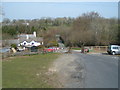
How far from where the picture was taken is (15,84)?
10.7 metres

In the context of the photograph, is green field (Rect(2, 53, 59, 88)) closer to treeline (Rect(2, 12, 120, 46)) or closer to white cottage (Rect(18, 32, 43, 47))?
treeline (Rect(2, 12, 120, 46))

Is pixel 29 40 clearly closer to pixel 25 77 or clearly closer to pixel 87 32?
pixel 87 32

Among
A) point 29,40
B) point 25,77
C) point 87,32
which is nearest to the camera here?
point 25,77

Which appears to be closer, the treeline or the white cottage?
the treeline

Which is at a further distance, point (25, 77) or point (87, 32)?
point (87, 32)

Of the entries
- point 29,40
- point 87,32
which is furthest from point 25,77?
point 29,40

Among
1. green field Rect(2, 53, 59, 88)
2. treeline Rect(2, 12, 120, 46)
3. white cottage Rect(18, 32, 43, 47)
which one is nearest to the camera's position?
green field Rect(2, 53, 59, 88)

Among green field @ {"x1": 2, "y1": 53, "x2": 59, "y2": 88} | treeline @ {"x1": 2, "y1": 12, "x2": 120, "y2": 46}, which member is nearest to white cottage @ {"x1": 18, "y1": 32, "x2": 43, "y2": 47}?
treeline @ {"x1": 2, "y1": 12, "x2": 120, "y2": 46}

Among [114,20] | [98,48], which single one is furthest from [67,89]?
[114,20]

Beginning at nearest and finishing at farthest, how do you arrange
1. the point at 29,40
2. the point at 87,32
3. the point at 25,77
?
the point at 25,77
the point at 87,32
the point at 29,40

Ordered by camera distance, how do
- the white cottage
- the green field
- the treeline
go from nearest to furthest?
1. the green field
2. the treeline
3. the white cottage

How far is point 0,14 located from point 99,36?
48527mm

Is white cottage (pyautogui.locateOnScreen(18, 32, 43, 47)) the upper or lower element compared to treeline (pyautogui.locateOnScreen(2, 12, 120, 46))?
lower

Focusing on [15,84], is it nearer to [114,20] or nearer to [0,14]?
[0,14]
